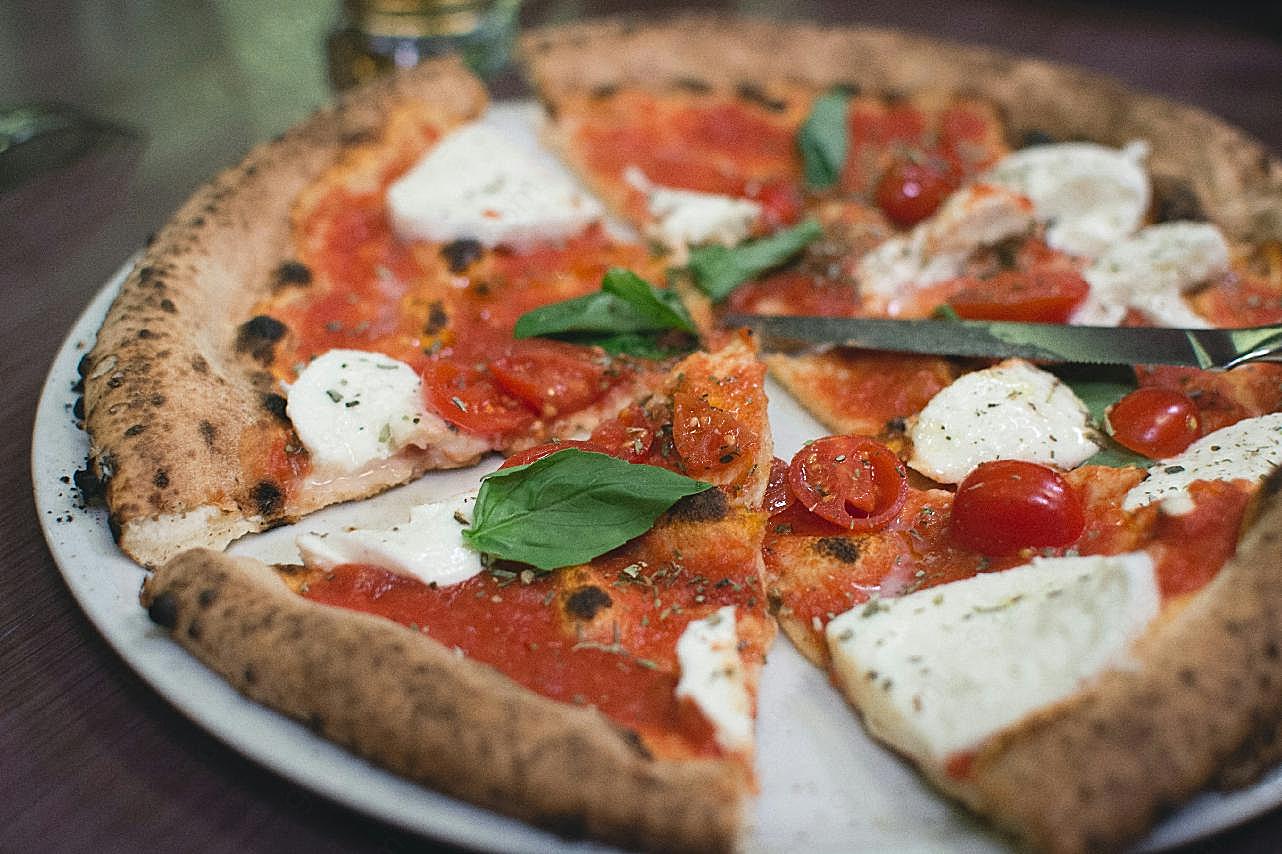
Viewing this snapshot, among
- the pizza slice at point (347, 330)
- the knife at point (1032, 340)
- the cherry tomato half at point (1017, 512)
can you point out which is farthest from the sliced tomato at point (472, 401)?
the cherry tomato half at point (1017, 512)

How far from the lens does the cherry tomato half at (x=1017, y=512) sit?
8.38ft

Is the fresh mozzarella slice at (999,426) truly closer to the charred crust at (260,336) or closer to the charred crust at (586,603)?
the charred crust at (586,603)

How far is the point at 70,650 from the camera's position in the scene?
8.30ft

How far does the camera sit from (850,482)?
2762mm

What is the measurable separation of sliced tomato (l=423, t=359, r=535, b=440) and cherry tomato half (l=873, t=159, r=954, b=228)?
1.88 meters

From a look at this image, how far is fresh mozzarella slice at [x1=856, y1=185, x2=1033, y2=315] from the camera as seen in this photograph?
12.3ft

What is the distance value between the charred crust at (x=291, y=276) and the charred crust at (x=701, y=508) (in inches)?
67.5

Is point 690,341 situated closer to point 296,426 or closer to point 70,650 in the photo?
point 296,426

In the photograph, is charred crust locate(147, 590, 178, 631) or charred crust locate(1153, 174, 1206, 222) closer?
charred crust locate(147, 590, 178, 631)

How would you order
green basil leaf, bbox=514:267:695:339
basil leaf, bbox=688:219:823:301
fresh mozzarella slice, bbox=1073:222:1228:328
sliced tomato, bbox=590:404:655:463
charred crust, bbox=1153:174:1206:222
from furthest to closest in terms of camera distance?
charred crust, bbox=1153:174:1206:222
basil leaf, bbox=688:219:823:301
fresh mozzarella slice, bbox=1073:222:1228:328
green basil leaf, bbox=514:267:695:339
sliced tomato, bbox=590:404:655:463

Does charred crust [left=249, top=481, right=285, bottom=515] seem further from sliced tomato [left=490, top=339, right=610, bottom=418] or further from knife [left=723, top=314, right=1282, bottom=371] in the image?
knife [left=723, top=314, right=1282, bottom=371]

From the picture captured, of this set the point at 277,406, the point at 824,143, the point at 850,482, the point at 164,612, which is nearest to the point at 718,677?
the point at 850,482

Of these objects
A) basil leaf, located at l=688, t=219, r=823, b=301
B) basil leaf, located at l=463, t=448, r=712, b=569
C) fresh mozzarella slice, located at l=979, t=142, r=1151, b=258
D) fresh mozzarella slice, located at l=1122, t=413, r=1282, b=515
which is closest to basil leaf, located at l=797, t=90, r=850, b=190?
basil leaf, located at l=688, t=219, r=823, b=301

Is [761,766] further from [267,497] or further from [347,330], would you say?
[347,330]
